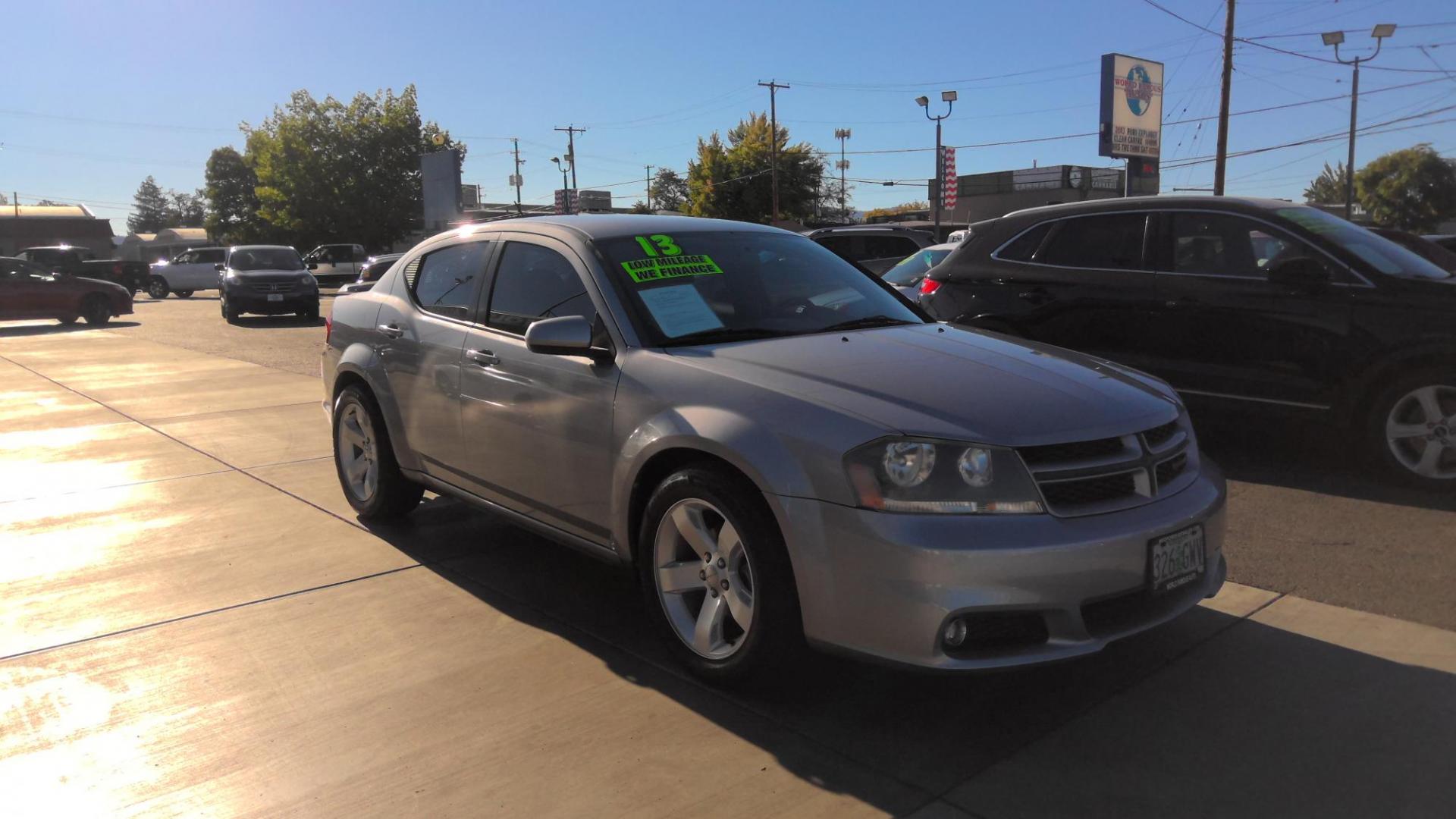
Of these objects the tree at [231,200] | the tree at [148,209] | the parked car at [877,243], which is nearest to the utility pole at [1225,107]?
the parked car at [877,243]

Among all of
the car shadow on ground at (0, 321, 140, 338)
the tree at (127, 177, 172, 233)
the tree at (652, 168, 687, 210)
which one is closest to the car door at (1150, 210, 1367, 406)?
the car shadow on ground at (0, 321, 140, 338)

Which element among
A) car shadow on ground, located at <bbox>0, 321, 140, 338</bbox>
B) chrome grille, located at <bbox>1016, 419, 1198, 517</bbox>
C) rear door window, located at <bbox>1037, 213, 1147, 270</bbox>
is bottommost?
car shadow on ground, located at <bbox>0, 321, 140, 338</bbox>

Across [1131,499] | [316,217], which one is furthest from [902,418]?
[316,217]

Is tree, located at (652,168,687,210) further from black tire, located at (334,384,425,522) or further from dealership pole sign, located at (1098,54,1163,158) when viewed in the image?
black tire, located at (334,384,425,522)

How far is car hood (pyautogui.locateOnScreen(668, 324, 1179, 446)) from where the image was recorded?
3.06 metres

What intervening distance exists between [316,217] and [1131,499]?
5239 cm

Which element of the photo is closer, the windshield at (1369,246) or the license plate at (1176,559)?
the license plate at (1176,559)

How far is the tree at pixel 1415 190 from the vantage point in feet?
→ 203

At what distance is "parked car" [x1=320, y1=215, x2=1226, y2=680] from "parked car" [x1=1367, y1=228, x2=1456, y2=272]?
372cm

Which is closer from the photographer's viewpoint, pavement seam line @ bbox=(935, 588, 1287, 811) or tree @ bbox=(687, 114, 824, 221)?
pavement seam line @ bbox=(935, 588, 1287, 811)

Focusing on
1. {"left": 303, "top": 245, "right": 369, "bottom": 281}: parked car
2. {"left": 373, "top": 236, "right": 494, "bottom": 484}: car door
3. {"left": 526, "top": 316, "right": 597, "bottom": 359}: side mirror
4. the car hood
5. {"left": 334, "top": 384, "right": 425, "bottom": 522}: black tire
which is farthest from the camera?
{"left": 303, "top": 245, "right": 369, "bottom": 281}: parked car

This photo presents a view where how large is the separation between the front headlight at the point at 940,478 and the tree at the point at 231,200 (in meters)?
57.2

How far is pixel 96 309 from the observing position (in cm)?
2173

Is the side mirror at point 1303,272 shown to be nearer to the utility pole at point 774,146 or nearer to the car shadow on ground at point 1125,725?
the car shadow on ground at point 1125,725
